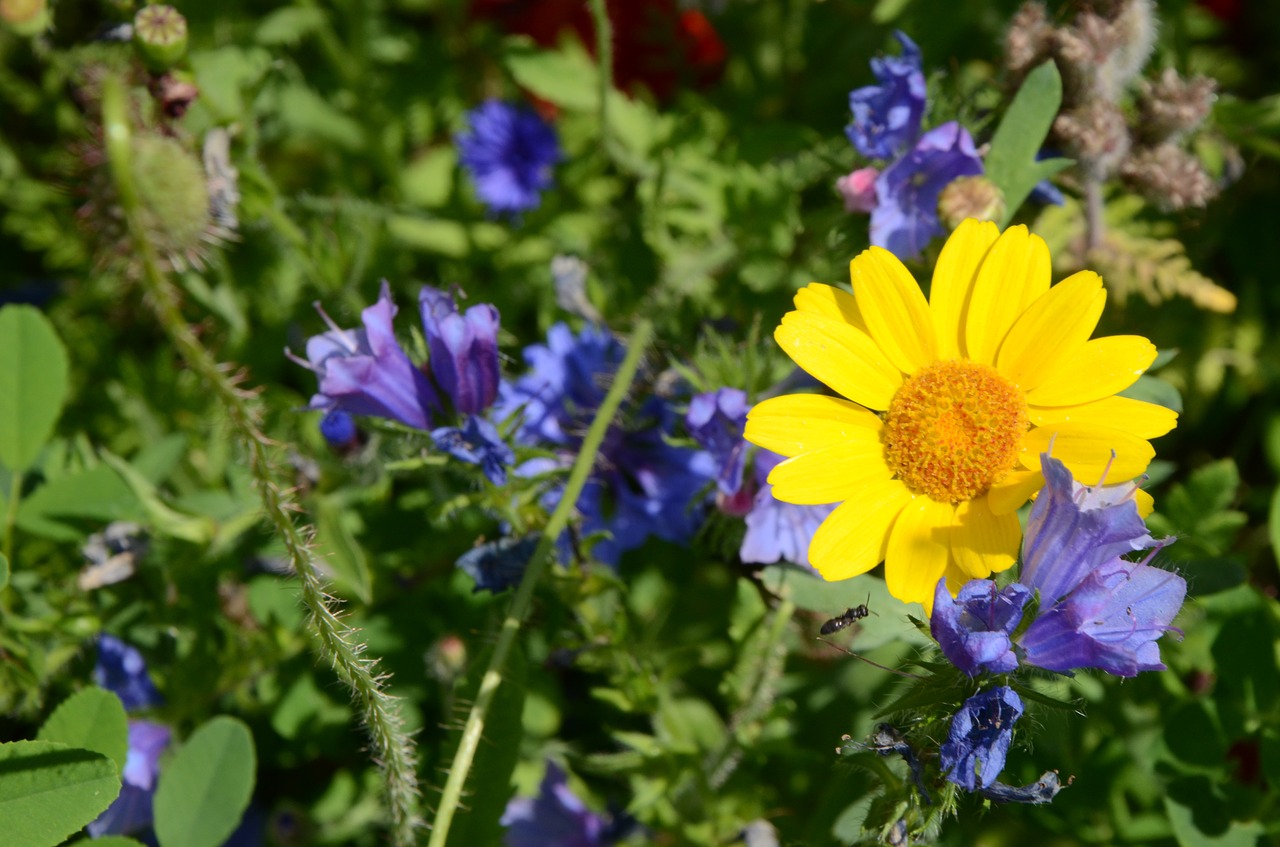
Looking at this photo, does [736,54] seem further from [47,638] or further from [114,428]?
[47,638]

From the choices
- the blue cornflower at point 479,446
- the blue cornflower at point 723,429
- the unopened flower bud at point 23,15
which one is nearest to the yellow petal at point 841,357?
the blue cornflower at point 723,429

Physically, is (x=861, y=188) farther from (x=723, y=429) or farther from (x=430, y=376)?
(x=430, y=376)

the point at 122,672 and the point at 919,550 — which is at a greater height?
the point at 919,550

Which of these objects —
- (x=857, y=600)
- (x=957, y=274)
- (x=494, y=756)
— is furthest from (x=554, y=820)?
(x=957, y=274)

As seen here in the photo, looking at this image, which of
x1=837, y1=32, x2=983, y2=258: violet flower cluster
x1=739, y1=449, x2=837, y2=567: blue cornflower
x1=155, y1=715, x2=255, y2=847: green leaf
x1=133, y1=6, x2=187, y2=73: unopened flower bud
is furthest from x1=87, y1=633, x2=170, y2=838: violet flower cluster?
x1=837, y1=32, x2=983, y2=258: violet flower cluster

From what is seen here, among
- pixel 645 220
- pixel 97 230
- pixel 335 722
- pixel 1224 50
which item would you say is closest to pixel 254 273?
pixel 97 230

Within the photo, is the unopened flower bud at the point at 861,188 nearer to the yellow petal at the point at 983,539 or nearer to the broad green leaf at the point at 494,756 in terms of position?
the yellow petal at the point at 983,539
